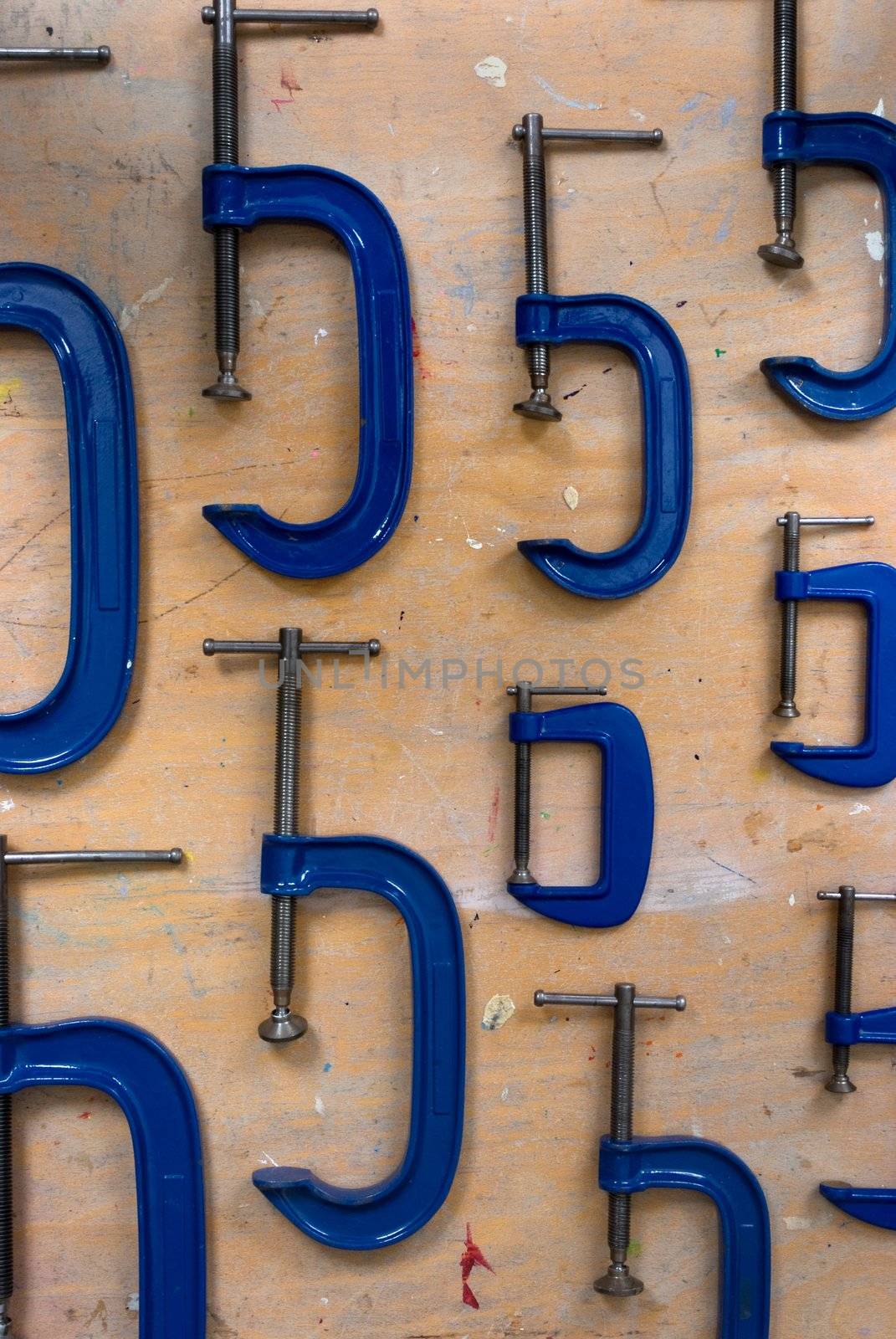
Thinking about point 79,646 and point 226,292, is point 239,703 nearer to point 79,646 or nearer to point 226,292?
point 79,646

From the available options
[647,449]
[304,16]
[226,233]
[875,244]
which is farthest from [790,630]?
[304,16]

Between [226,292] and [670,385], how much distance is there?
0.56m

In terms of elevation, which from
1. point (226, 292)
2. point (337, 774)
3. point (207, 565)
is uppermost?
point (226, 292)

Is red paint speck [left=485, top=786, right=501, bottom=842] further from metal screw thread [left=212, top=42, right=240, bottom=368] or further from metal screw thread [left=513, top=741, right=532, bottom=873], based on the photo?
metal screw thread [left=212, top=42, right=240, bottom=368]

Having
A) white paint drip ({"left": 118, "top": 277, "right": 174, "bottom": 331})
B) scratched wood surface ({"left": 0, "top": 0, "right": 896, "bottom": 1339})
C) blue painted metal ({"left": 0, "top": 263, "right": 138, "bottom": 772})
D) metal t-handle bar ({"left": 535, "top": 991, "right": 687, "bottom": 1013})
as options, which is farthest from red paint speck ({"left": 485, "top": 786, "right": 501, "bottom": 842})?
white paint drip ({"left": 118, "top": 277, "right": 174, "bottom": 331})

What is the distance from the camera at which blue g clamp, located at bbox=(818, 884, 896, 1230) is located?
1.36m

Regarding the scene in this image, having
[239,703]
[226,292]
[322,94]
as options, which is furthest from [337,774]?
[322,94]

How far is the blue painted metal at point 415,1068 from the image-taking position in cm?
135

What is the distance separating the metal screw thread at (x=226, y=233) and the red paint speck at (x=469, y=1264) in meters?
1.16

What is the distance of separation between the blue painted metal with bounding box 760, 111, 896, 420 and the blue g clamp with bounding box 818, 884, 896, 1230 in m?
0.62

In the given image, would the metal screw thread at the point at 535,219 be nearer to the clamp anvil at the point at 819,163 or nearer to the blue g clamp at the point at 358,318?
the blue g clamp at the point at 358,318

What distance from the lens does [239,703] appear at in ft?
4.52

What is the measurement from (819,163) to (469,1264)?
1488 millimetres

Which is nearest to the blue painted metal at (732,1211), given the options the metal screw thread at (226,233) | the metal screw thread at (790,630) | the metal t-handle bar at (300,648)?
the metal screw thread at (790,630)
